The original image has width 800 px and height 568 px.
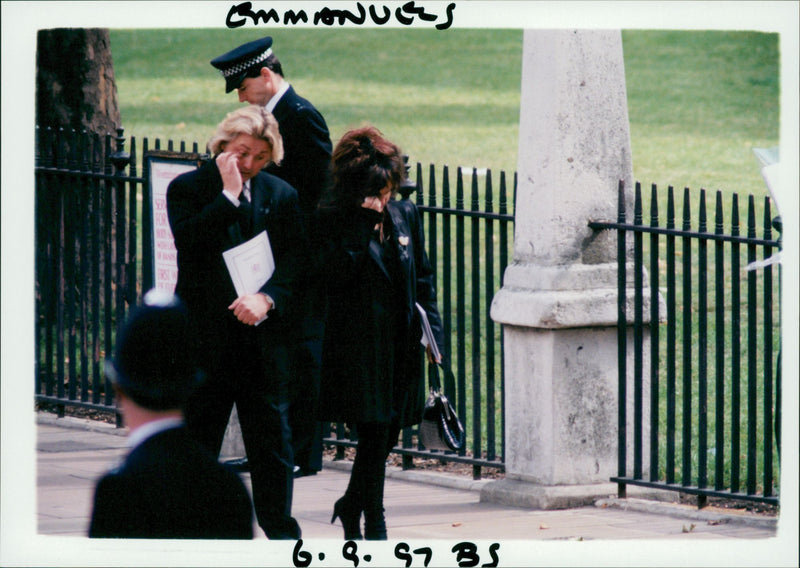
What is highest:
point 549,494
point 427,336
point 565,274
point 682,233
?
point 682,233

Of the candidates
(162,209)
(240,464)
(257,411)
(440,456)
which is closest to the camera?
(257,411)

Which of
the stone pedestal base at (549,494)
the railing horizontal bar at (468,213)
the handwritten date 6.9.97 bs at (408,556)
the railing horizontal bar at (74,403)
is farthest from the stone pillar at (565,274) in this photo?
the railing horizontal bar at (74,403)

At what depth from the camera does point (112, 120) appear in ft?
38.4

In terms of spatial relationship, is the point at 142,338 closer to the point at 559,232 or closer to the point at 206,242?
the point at 206,242

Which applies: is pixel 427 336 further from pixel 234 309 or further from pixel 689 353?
pixel 689 353

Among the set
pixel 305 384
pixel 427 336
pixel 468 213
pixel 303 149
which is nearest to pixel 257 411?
pixel 305 384

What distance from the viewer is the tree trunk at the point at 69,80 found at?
11.4 metres

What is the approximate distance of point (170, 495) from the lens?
313 centimetres

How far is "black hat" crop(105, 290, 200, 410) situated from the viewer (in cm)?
325

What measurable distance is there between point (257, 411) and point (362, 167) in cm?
110

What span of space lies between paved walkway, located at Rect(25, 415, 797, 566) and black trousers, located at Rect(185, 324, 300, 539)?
0.78 feet

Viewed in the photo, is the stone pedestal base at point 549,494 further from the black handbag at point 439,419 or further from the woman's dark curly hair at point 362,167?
the woman's dark curly hair at point 362,167

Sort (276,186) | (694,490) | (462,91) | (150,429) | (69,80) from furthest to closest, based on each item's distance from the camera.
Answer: (462,91) < (69,80) < (694,490) < (276,186) < (150,429)

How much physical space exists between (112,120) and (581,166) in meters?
5.95
